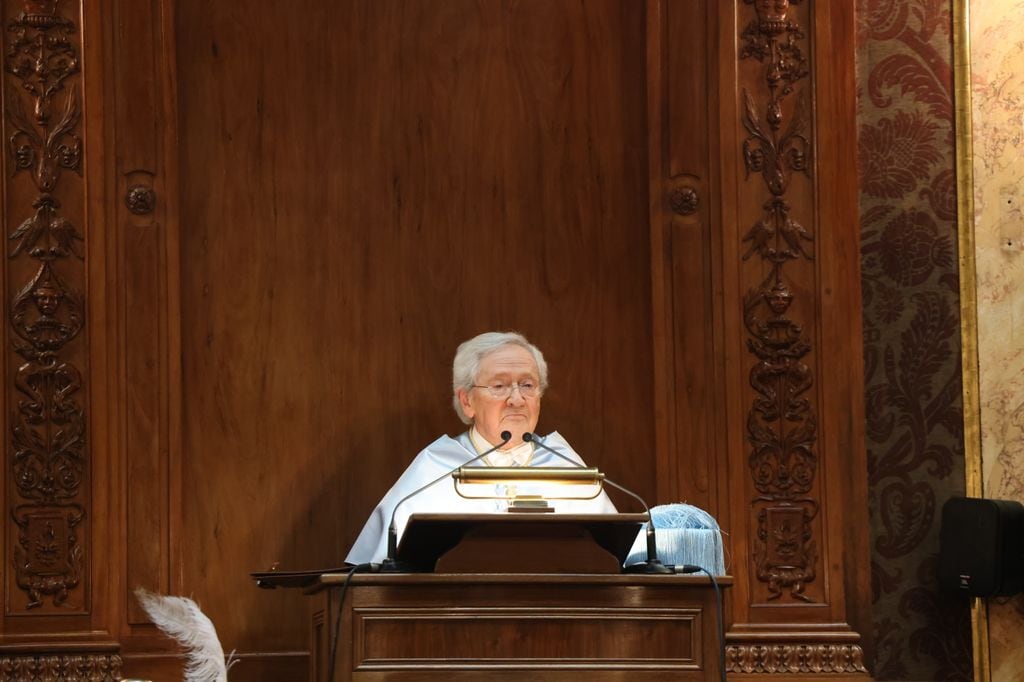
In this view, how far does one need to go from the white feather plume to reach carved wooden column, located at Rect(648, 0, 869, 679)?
1.52 meters

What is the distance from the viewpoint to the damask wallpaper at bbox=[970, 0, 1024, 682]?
4789 mm

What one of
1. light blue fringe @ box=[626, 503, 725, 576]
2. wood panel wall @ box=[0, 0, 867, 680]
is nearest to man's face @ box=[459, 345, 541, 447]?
wood panel wall @ box=[0, 0, 867, 680]

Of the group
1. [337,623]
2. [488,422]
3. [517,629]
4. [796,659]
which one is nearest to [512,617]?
[517,629]

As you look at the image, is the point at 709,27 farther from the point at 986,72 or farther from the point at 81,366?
the point at 81,366

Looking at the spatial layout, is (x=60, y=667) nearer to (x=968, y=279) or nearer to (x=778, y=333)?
(x=778, y=333)

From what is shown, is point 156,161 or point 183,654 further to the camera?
point 156,161

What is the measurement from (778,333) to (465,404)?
0.99 m

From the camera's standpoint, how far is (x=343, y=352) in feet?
16.5

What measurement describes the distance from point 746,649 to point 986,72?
1.96 m

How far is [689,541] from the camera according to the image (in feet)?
13.6

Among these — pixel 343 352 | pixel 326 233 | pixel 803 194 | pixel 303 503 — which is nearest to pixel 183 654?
pixel 303 503

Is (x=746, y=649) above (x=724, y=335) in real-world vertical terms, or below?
below

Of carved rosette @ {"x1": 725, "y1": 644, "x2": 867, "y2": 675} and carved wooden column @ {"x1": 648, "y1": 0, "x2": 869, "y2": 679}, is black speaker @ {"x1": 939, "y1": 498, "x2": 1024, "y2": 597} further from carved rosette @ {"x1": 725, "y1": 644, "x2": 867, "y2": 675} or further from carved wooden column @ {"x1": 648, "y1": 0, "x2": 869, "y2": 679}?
carved rosette @ {"x1": 725, "y1": 644, "x2": 867, "y2": 675}

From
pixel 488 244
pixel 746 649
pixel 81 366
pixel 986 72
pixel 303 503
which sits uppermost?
pixel 986 72
